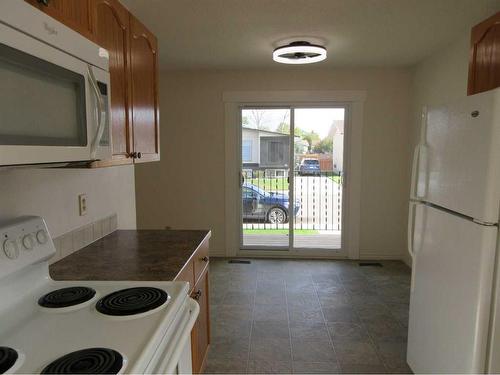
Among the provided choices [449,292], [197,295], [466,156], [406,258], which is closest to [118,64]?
[197,295]

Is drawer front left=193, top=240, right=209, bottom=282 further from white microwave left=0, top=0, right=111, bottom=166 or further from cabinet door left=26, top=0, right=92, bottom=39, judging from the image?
cabinet door left=26, top=0, right=92, bottom=39

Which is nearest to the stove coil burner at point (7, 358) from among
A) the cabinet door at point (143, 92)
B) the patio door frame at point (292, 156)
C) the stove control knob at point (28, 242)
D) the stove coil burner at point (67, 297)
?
the stove coil burner at point (67, 297)

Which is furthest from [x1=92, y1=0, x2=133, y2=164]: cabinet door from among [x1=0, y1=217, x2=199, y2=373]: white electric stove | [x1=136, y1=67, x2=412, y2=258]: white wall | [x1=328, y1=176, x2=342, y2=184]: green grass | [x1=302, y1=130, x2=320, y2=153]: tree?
[x1=328, y1=176, x2=342, y2=184]: green grass

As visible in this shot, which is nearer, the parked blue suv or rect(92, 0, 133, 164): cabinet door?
rect(92, 0, 133, 164): cabinet door

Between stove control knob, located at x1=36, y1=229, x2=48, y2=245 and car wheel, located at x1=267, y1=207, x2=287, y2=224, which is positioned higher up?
stove control knob, located at x1=36, y1=229, x2=48, y2=245

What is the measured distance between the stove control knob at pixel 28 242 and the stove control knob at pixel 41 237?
27 millimetres

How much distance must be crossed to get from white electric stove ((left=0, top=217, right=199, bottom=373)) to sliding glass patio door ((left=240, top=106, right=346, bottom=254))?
3269mm

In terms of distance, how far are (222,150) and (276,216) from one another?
115 centimetres

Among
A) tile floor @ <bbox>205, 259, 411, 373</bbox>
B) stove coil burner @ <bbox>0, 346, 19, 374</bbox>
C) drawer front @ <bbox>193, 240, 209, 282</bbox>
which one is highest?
stove coil burner @ <bbox>0, 346, 19, 374</bbox>

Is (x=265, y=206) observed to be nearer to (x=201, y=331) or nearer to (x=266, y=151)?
(x=266, y=151)

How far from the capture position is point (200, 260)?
6.64ft

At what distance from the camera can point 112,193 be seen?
2279 millimetres

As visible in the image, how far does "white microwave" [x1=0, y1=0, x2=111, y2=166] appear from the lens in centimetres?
80

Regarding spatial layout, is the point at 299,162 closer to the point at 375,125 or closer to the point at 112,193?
the point at 375,125
